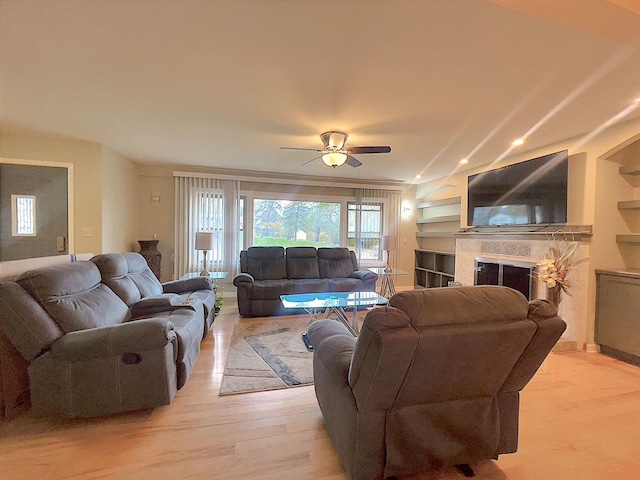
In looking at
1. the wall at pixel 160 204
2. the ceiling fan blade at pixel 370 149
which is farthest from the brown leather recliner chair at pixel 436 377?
the wall at pixel 160 204

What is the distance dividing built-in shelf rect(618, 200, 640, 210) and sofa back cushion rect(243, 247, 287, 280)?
440cm

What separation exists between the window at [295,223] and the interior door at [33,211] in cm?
279

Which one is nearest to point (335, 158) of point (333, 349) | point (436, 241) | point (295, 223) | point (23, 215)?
point (333, 349)

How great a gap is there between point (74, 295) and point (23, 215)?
2531mm

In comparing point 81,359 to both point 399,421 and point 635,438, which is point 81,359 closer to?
point 399,421

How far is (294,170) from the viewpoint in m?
5.14

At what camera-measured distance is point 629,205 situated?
300 cm

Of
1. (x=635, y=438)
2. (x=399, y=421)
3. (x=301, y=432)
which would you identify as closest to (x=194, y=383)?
(x=301, y=432)

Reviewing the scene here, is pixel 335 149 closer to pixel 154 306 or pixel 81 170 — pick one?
pixel 154 306

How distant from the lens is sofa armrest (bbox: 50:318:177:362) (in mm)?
1720

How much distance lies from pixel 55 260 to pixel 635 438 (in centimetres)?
439

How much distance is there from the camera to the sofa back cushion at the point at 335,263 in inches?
197

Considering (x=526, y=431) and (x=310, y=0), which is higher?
(x=310, y=0)

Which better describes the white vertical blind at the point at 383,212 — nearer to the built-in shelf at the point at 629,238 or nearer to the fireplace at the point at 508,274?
the fireplace at the point at 508,274
